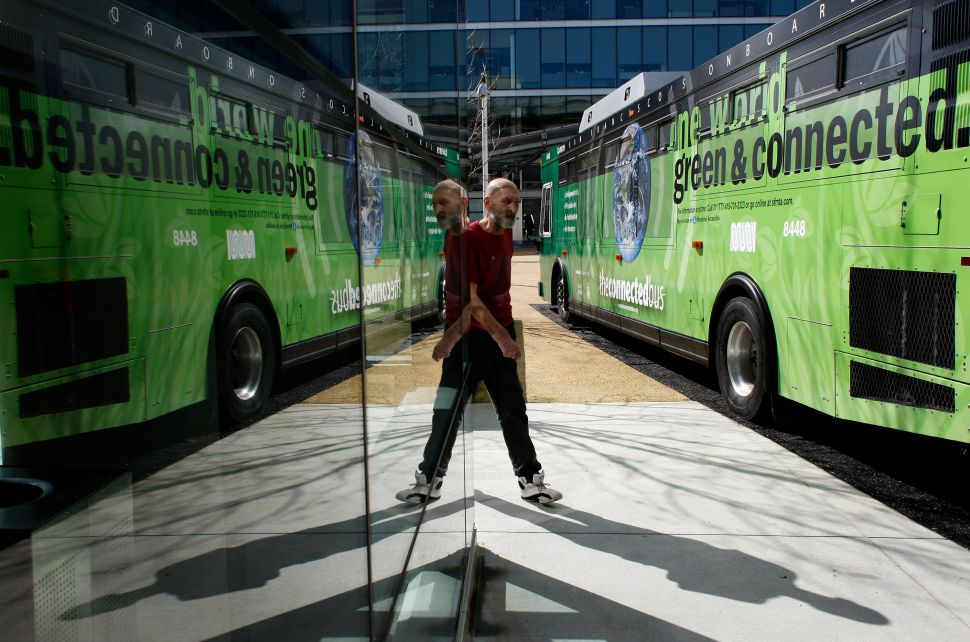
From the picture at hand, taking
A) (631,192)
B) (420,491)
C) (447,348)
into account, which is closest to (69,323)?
(420,491)

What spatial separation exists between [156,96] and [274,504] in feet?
1.31

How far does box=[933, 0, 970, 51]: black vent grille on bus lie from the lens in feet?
16.8

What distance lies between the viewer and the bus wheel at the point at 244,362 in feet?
2.45

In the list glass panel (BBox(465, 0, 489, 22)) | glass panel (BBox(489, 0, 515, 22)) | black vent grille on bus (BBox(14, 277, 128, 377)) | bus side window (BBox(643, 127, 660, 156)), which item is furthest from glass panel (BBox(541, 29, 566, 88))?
black vent grille on bus (BBox(14, 277, 128, 377))

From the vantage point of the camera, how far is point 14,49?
0.52 meters

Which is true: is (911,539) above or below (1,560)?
below

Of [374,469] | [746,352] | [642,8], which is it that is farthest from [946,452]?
[642,8]

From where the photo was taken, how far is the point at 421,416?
94.3 inches

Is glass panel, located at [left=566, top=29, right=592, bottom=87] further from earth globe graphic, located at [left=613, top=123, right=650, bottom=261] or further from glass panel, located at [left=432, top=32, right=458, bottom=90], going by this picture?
glass panel, located at [left=432, top=32, right=458, bottom=90]

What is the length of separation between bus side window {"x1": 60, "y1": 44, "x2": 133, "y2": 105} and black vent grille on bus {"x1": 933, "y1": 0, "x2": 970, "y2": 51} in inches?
220

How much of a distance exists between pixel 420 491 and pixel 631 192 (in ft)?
31.6

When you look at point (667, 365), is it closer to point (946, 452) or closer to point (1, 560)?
point (946, 452)

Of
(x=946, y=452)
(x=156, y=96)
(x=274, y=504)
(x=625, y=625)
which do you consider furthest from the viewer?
(x=946, y=452)

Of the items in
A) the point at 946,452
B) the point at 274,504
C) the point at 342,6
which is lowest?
the point at 946,452
